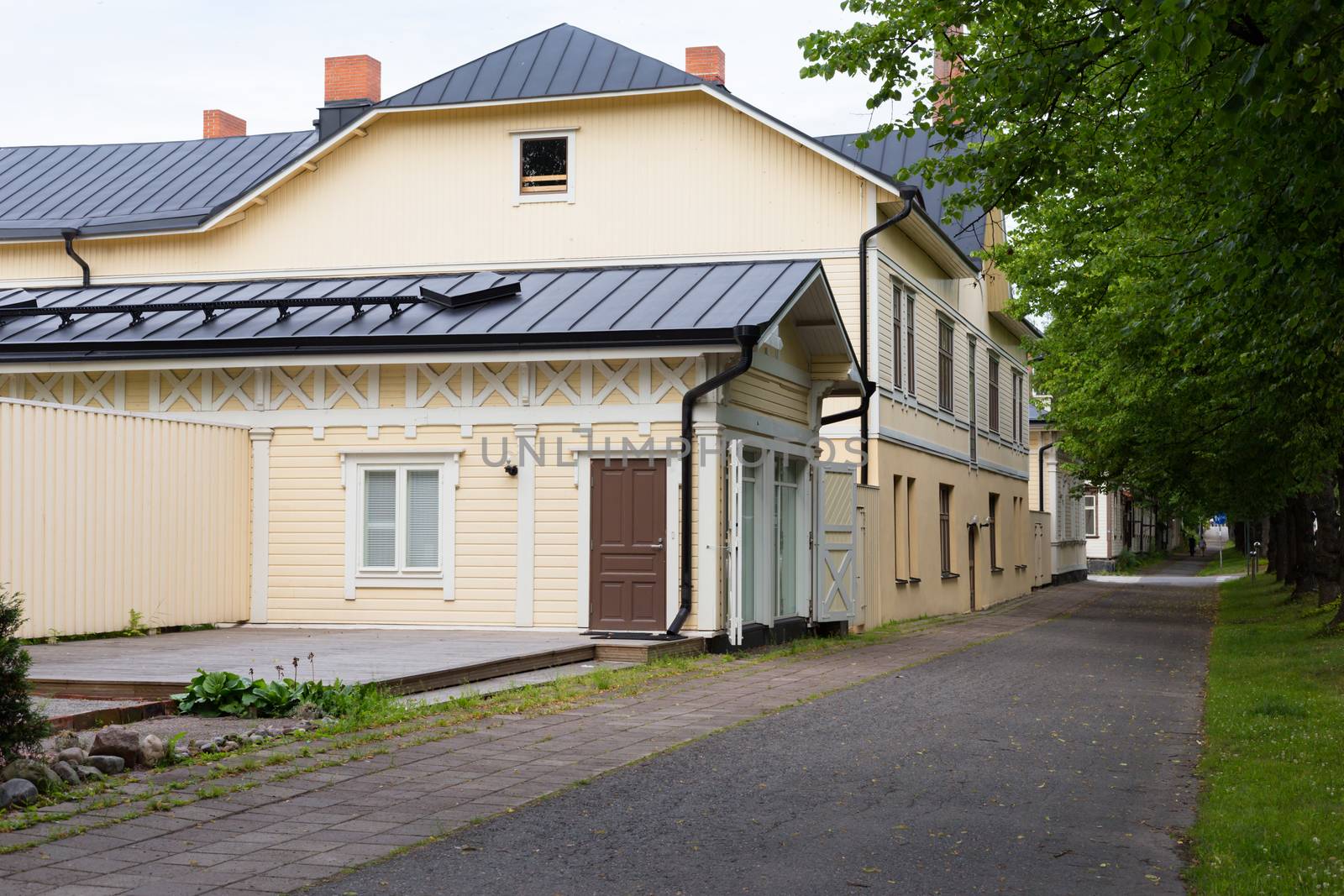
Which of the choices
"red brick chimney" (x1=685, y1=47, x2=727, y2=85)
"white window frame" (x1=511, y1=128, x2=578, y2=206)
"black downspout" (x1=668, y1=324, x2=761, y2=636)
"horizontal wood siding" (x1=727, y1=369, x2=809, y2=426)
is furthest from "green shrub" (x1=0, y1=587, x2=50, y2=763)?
"red brick chimney" (x1=685, y1=47, x2=727, y2=85)

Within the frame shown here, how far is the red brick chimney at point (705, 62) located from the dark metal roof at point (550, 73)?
7.70 feet

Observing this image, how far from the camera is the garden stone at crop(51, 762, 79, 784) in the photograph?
7512 millimetres

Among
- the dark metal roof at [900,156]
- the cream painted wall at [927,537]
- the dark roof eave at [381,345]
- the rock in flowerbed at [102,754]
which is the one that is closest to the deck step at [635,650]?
the dark roof eave at [381,345]

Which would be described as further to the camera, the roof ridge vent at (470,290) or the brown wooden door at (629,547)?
the roof ridge vent at (470,290)

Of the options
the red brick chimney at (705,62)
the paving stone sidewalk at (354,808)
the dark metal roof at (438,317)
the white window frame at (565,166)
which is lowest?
the paving stone sidewalk at (354,808)

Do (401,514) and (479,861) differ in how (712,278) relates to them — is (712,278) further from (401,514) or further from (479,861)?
(479,861)

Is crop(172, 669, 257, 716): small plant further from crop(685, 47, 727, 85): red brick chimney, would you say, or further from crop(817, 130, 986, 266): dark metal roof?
crop(817, 130, 986, 266): dark metal roof

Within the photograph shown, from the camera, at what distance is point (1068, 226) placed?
21.8m

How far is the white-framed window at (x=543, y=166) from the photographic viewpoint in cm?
2400

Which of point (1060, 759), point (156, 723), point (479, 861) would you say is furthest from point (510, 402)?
point (479, 861)

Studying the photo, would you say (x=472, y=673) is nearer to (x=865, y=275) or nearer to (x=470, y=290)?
(x=470, y=290)

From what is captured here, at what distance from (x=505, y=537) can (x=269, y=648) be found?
3.54 meters

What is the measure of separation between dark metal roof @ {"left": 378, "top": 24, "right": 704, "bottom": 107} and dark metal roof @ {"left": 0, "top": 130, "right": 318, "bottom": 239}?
3.56 metres

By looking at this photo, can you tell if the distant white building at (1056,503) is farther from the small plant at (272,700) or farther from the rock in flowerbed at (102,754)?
the rock in flowerbed at (102,754)
